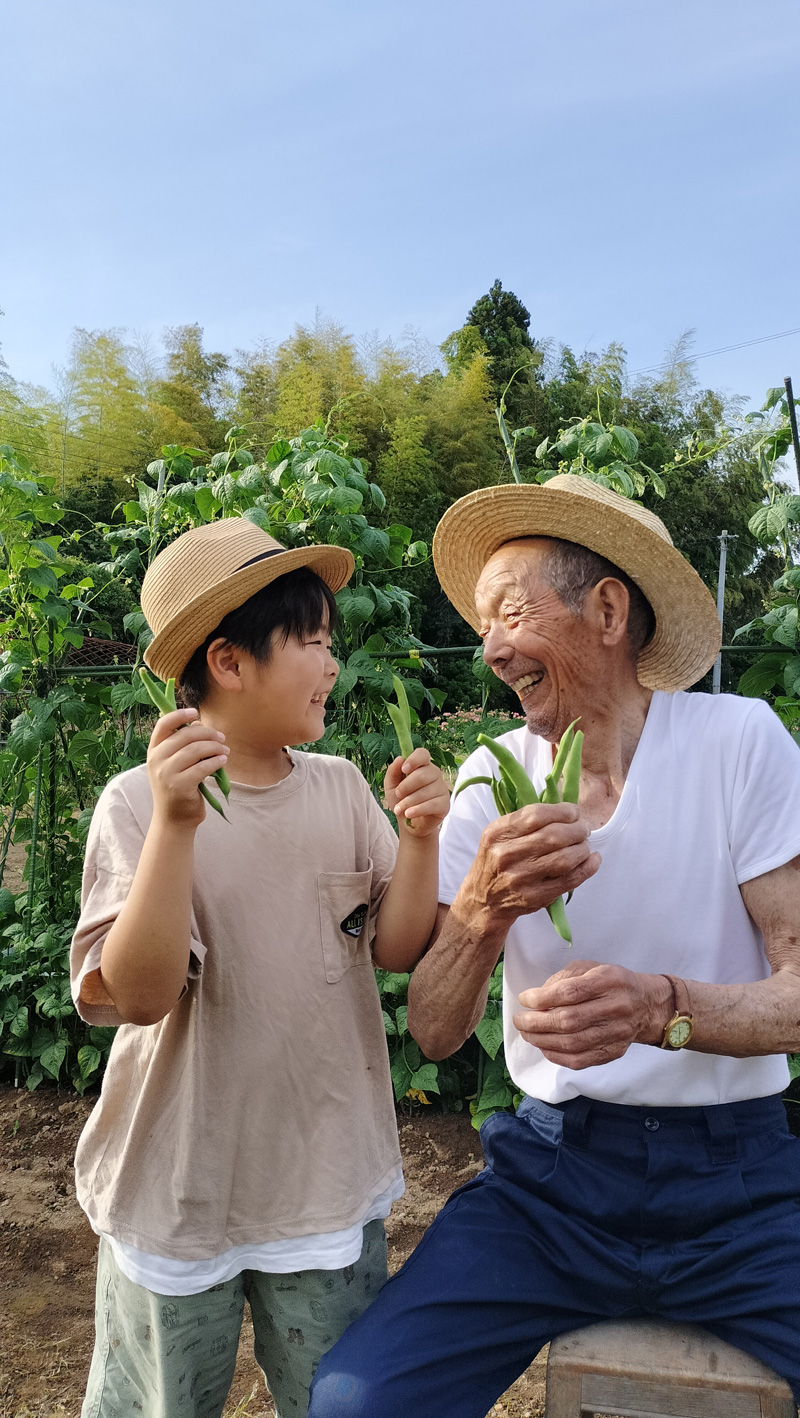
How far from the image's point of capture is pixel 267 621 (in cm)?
184

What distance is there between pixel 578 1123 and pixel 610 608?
944 millimetres

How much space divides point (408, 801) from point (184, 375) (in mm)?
23287

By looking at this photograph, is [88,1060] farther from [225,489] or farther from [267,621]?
[267,621]

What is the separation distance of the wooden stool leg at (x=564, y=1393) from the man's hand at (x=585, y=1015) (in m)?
0.55

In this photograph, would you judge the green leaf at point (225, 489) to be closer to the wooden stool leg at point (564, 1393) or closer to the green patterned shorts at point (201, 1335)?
the green patterned shorts at point (201, 1335)

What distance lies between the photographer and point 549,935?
1.88m

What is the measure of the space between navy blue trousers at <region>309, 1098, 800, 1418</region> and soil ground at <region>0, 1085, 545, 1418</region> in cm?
124

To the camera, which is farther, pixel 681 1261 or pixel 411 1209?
pixel 411 1209

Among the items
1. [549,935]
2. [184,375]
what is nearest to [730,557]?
[184,375]

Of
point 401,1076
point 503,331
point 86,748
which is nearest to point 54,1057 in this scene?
point 86,748

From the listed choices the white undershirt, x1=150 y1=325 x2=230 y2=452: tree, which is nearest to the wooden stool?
the white undershirt

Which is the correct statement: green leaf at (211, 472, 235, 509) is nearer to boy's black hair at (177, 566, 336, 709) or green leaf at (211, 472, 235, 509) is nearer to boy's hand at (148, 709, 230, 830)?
boy's black hair at (177, 566, 336, 709)

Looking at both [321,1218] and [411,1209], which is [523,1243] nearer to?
[321,1218]

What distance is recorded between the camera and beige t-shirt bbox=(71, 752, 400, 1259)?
5.47ft
